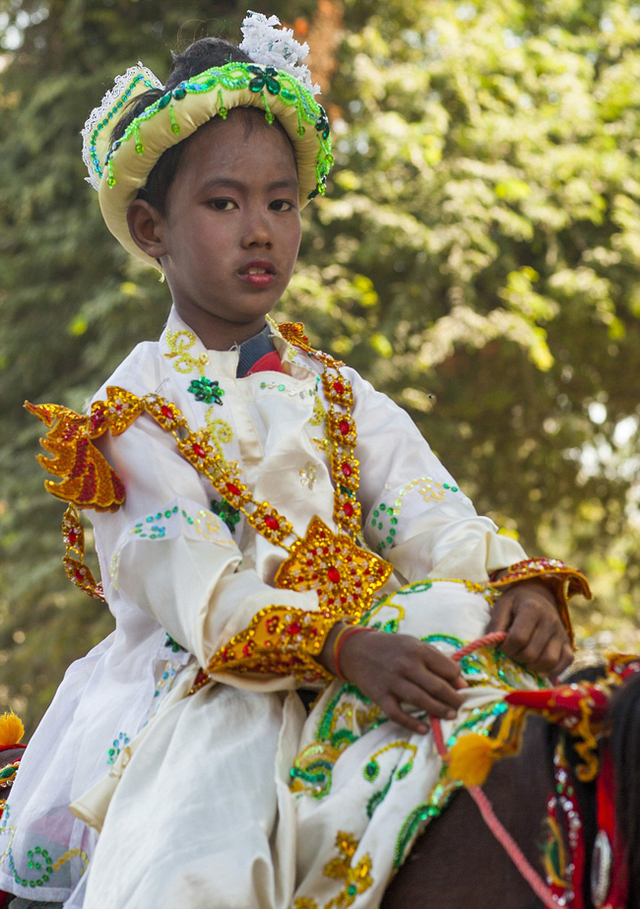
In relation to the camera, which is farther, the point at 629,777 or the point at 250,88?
the point at 250,88

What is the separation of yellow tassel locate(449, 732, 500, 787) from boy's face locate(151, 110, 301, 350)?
1.28m

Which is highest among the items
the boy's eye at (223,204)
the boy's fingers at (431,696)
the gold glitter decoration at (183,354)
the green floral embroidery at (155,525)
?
the boy's eye at (223,204)

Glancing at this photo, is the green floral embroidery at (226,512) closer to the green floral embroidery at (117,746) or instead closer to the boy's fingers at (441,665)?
the green floral embroidery at (117,746)

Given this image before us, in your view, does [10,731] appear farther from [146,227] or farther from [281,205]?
[281,205]

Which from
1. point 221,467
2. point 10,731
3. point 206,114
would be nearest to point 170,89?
point 206,114

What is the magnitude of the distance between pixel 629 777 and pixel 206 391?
1358 millimetres

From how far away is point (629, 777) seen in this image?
1500mm

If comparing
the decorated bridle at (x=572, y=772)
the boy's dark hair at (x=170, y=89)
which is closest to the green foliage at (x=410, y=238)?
the boy's dark hair at (x=170, y=89)

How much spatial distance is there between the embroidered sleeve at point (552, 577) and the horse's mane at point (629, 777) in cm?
70

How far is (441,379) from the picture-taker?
27.9ft

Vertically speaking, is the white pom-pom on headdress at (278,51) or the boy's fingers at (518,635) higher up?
the white pom-pom on headdress at (278,51)

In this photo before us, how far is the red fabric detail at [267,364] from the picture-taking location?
268 centimetres

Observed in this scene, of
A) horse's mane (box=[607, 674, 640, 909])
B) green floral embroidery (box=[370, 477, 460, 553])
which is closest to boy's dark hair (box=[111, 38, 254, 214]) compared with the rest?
green floral embroidery (box=[370, 477, 460, 553])

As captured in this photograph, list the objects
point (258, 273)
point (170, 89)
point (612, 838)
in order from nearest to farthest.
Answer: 1. point (612, 838)
2. point (258, 273)
3. point (170, 89)
